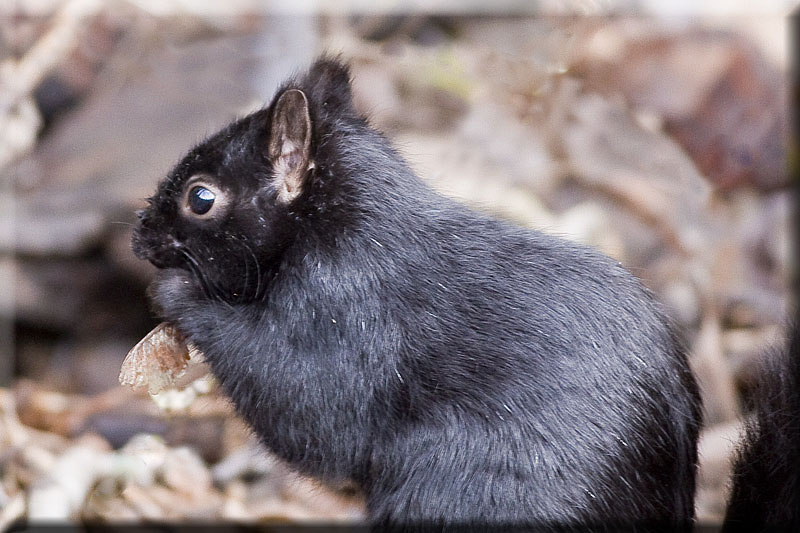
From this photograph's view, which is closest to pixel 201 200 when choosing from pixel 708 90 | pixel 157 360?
pixel 157 360

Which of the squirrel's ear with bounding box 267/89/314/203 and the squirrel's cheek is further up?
the squirrel's ear with bounding box 267/89/314/203

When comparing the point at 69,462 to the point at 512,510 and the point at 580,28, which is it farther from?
the point at 580,28

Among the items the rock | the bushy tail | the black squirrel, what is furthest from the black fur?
the rock

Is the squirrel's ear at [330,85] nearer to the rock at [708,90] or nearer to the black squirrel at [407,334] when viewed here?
the black squirrel at [407,334]

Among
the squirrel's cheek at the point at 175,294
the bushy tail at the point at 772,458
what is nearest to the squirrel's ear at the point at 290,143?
the squirrel's cheek at the point at 175,294

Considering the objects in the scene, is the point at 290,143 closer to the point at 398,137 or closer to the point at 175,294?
the point at 175,294

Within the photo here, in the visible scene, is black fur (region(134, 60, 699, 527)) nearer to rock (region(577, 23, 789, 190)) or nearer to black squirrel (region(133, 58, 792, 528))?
black squirrel (region(133, 58, 792, 528))
